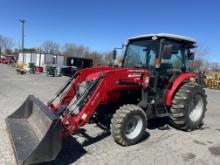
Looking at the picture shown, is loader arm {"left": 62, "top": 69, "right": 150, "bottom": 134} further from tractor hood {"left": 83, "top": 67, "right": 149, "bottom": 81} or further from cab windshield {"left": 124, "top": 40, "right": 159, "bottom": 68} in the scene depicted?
cab windshield {"left": 124, "top": 40, "right": 159, "bottom": 68}

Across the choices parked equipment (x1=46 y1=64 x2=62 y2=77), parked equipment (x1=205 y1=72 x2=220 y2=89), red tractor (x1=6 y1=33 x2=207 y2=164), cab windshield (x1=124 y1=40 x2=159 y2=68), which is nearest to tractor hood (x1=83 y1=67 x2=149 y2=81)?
red tractor (x1=6 y1=33 x2=207 y2=164)

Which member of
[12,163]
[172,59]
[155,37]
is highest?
[155,37]

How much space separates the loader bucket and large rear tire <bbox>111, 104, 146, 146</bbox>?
1.32 meters

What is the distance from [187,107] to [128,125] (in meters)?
1.84

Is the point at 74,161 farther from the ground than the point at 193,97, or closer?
closer

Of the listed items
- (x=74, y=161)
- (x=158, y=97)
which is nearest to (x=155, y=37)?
(x=158, y=97)

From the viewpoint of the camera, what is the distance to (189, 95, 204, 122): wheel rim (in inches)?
284

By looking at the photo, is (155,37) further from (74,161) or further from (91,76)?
(74,161)

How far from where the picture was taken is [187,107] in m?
6.62

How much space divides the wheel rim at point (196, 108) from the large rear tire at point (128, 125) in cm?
202

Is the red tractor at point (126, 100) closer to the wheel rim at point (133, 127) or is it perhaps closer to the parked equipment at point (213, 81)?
the wheel rim at point (133, 127)

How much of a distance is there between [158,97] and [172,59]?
1.07m

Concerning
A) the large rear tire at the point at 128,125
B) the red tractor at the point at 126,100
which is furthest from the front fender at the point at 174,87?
the large rear tire at the point at 128,125

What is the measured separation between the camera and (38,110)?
18.1 feet
